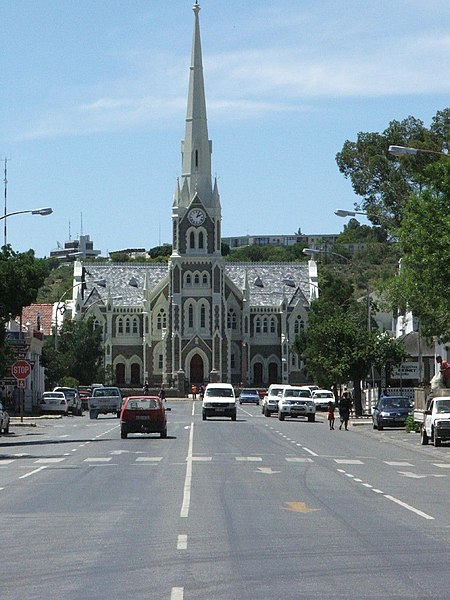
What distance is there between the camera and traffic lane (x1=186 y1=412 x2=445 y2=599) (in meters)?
11.6

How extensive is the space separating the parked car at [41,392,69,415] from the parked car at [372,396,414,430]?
26650 mm

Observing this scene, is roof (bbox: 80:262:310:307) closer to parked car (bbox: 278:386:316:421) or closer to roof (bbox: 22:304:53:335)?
roof (bbox: 22:304:53:335)

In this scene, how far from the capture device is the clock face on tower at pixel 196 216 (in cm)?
13575

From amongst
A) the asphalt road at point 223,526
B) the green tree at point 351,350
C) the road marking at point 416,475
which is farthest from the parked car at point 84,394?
the road marking at point 416,475

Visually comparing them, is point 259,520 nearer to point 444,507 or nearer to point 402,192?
point 444,507

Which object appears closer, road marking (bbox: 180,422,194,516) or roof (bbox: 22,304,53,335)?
road marking (bbox: 180,422,194,516)

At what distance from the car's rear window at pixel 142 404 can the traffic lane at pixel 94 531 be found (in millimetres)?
13577

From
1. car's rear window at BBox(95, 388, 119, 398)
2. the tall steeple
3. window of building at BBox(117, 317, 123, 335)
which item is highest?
the tall steeple

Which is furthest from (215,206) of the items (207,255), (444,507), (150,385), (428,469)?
(444,507)

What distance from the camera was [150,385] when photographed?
135 m

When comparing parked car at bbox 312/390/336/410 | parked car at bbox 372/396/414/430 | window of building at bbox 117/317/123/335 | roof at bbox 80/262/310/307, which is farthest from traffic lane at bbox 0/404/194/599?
roof at bbox 80/262/310/307

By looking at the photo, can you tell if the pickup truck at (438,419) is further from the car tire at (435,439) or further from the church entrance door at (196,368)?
the church entrance door at (196,368)

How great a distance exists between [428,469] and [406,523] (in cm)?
1293

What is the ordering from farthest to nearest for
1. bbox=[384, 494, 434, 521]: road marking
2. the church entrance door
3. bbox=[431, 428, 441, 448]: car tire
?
the church entrance door, bbox=[431, 428, 441, 448]: car tire, bbox=[384, 494, 434, 521]: road marking
